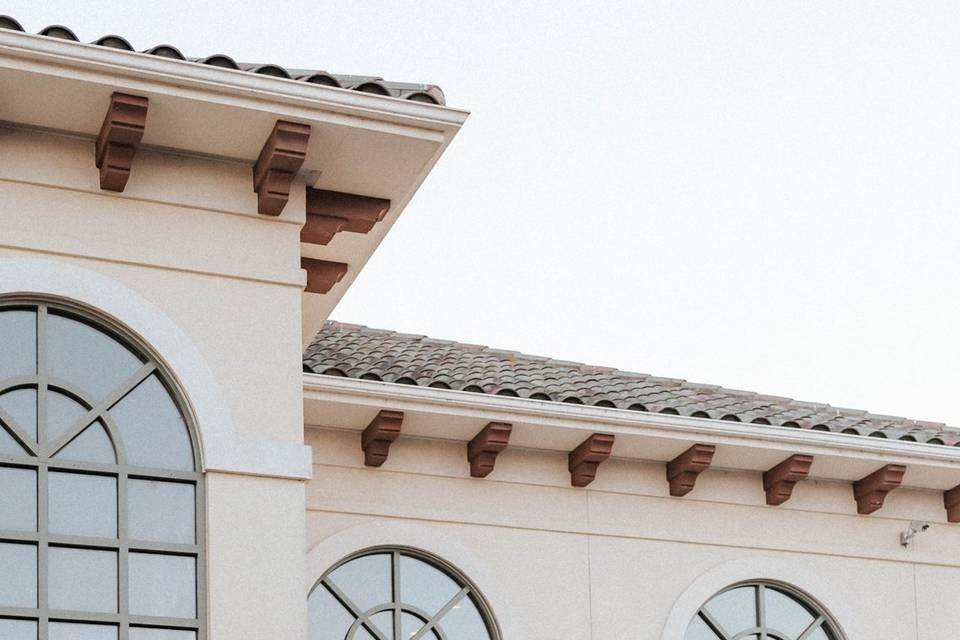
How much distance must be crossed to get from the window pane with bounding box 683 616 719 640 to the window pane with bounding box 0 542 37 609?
507 cm

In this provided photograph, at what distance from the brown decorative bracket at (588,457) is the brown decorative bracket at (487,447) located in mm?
544

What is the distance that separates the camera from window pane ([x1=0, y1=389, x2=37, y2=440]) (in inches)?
325

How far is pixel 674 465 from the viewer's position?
11.9 m

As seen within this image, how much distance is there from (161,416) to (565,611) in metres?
3.77

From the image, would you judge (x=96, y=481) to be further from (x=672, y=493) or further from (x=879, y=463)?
(x=879, y=463)

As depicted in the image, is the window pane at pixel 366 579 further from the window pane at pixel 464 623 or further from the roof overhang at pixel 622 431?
the roof overhang at pixel 622 431

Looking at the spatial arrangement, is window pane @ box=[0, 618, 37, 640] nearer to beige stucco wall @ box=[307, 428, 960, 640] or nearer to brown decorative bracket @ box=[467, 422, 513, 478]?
beige stucco wall @ box=[307, 428, 960, 640]

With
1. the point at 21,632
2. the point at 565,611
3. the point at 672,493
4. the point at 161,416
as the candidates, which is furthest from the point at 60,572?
the point at 672,493

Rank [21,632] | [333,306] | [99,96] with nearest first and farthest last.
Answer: [21,632] < [99,96] < [333,306]

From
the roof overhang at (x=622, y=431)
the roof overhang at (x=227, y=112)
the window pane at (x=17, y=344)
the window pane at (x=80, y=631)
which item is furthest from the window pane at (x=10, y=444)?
the roof overhang at (x=622, y=431)

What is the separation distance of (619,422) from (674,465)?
0.71 metres

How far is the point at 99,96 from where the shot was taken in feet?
28.1

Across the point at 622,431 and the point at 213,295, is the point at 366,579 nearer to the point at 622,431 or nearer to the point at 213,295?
the point at 622,431

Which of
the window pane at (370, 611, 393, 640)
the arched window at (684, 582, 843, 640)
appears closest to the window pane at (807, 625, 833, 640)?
the arched window at (684, 582, 843, 640)
